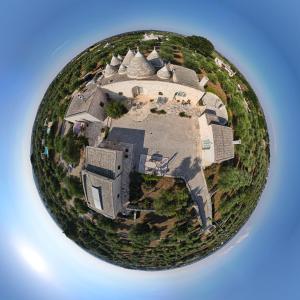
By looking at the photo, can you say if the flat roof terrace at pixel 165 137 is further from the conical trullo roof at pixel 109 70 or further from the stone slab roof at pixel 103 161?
the conical trullo roof at pixel 109 70

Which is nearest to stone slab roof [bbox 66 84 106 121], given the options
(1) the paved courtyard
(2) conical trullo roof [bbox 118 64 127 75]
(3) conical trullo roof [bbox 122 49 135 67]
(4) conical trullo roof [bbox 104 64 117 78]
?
(4) conical trullo roof [bbox 104 64 117 78]

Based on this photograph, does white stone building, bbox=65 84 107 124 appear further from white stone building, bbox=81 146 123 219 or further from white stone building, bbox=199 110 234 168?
white stone building, bbox=199 110 234 168

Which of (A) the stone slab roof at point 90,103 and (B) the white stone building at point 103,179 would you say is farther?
(A) the stone slab roof at point 90,103

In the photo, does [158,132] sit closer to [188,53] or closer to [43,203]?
[188,53]

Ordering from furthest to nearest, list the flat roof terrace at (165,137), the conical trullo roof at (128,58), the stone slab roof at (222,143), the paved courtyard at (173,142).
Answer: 1. the flat roof terrace at (165,137)
2. the paved courtyard at (173,142)
3. the conical trullo roof at (128,58)
4. the stone slab roof at (222,143)

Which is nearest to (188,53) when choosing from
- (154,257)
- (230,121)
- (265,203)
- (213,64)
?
(213,64)

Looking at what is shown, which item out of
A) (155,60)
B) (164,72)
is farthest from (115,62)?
(164,72)

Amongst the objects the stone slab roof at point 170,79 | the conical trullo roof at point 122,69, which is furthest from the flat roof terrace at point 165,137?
the conical trullo roof at point 122,69
